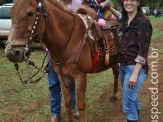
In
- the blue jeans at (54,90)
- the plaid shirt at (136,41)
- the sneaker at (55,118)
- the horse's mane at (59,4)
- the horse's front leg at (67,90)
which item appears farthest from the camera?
the sneaker at (55,118)

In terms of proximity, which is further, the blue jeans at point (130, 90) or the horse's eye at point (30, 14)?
the blue jeans at point (130, 90)

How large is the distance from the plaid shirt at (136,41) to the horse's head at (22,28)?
3.59 feet

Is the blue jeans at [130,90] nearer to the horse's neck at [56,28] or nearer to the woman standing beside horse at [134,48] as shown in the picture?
the woman standing beside horse at [134,48]

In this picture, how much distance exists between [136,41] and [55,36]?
1006 millimetres

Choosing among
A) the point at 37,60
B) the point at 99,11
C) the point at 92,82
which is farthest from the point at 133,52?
the point at 37,60

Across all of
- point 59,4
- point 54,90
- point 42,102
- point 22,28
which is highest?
point 59,4

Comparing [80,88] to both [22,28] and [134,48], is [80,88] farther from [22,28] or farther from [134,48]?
[22,28]

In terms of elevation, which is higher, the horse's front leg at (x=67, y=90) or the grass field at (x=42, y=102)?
the horse's front leg at (x=67, y=90)

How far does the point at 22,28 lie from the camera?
2.43 metres

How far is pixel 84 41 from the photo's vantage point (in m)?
3.16

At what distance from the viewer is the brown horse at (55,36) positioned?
242cm

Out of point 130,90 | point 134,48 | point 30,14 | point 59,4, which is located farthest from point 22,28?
point 130,90

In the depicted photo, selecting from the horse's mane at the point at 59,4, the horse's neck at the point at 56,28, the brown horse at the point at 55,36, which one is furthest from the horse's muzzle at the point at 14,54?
the horse's mane at the point at 59,4

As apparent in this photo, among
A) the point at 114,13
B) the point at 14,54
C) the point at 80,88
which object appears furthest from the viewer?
the point at 114,13
